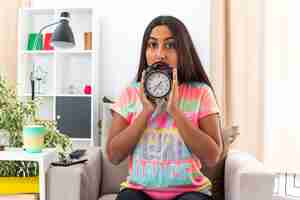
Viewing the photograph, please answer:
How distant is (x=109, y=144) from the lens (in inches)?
58.7

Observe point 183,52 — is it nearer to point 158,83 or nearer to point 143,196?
point 158,83

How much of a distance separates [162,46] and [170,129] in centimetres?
32

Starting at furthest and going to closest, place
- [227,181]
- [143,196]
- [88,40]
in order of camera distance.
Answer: [88,40], [227,181], [143,196]

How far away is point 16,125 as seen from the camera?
5.34 feet

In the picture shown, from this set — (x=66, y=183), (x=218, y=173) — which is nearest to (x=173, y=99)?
(x=66, y=183)

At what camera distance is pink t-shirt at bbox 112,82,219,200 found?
4.56ft

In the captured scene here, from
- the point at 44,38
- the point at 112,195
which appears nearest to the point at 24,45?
the point at 44,38

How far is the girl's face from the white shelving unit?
1.84 metres

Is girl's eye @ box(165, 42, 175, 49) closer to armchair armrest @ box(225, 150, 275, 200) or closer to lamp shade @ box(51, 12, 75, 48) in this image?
armchair armrest @ box(225, 150, 275, 200)

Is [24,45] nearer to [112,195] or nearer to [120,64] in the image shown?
[120,64]

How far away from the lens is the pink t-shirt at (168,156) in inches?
54.7

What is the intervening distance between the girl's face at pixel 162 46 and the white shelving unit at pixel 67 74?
6.05ft

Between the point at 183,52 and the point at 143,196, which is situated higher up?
the point at 183,52

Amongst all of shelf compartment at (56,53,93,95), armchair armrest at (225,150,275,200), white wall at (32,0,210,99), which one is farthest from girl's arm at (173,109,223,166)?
shelf compartment at (56,53,93,95)
